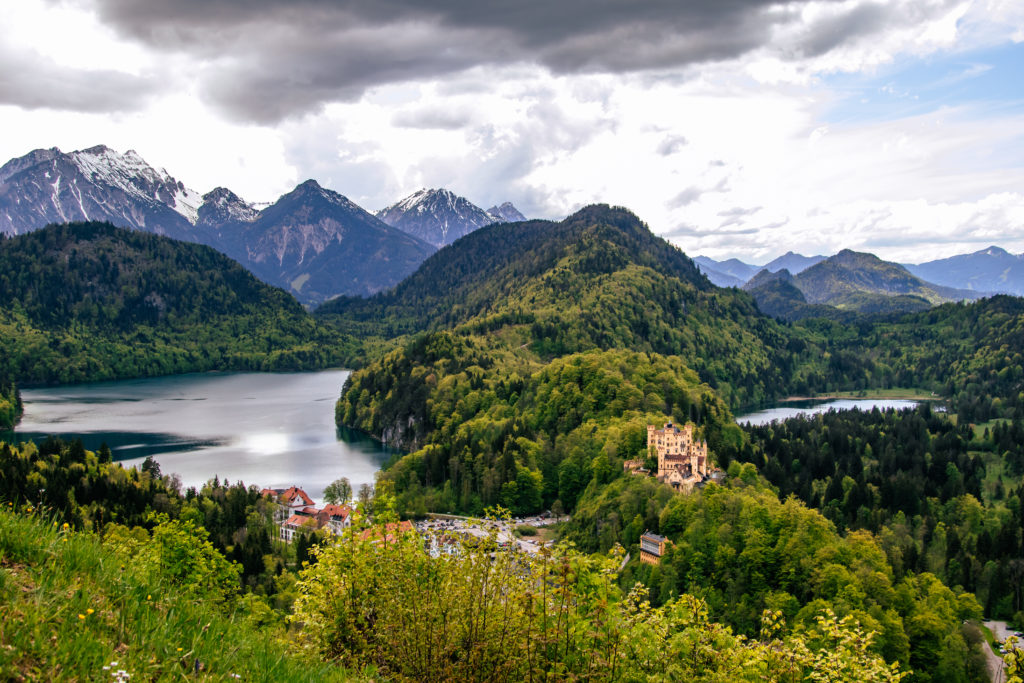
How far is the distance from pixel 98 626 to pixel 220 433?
123 m

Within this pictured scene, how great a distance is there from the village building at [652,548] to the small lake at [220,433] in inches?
1669

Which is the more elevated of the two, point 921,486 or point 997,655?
point 921,486

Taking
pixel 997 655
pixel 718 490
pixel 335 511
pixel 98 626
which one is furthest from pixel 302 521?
pixel 98 626

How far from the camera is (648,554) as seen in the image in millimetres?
54344

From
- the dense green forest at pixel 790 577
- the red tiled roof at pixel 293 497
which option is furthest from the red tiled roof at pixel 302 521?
the dense green forest at pixel 790 577

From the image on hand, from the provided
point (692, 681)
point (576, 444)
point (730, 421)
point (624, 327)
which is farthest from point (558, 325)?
point (692, 681)

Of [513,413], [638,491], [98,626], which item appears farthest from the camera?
[513,413]

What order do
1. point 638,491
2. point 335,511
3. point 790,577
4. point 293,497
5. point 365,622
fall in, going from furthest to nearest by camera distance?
point 293,497 → point 335,511 → point 638,491 → point 790,577 → point 365,622

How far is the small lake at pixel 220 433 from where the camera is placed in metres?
94.2

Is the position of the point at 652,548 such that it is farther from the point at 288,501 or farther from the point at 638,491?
the point at 288,501

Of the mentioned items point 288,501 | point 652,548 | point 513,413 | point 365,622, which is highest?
point 365,622

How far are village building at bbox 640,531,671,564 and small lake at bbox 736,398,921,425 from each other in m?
105

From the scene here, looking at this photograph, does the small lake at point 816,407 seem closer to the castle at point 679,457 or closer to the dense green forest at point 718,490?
the dense green forest at point 718,490

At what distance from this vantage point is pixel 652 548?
54.2m
